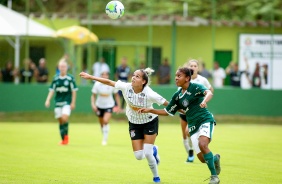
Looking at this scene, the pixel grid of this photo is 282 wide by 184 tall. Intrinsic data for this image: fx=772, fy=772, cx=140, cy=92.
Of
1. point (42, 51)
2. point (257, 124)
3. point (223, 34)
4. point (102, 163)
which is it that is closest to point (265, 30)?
point (223, 34)

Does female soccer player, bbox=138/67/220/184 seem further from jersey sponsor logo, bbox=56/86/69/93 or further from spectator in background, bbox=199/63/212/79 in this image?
spectator in background, bbox=199/63/212/79

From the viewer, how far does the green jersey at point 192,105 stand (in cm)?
1312

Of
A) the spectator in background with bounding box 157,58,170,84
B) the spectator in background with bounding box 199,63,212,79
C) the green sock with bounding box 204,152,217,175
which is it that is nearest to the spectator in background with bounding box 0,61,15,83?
the spectator in background with bounding box 157,58,170,84

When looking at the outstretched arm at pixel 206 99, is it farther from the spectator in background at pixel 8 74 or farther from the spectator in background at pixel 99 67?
the spectator in background at pixel 8 74

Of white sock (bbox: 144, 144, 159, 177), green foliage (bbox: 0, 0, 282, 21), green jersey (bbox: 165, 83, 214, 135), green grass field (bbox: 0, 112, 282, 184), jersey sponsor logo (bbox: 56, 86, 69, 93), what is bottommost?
green grass field (bbox: 0, 112, 282, 184)

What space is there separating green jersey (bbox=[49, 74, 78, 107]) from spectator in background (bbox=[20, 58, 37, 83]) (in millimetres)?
12146

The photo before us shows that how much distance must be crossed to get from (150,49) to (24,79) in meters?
5.71

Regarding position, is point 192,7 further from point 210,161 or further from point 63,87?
point 210,161

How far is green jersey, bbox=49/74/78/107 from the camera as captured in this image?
2173 cm

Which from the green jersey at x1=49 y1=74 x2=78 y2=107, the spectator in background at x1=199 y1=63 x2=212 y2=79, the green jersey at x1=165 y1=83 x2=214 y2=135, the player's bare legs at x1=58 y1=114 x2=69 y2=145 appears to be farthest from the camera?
the spectator in background at x1=199 y1=63 x2=212 y2=79

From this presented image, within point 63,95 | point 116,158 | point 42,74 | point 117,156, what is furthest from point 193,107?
point 42,74

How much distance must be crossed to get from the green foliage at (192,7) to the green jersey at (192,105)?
2721 cm

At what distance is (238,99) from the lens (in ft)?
111

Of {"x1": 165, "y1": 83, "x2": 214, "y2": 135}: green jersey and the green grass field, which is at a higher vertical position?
{"x1": 165, "y1": 83, "x2": 214, "y2": 135}: green jersey
